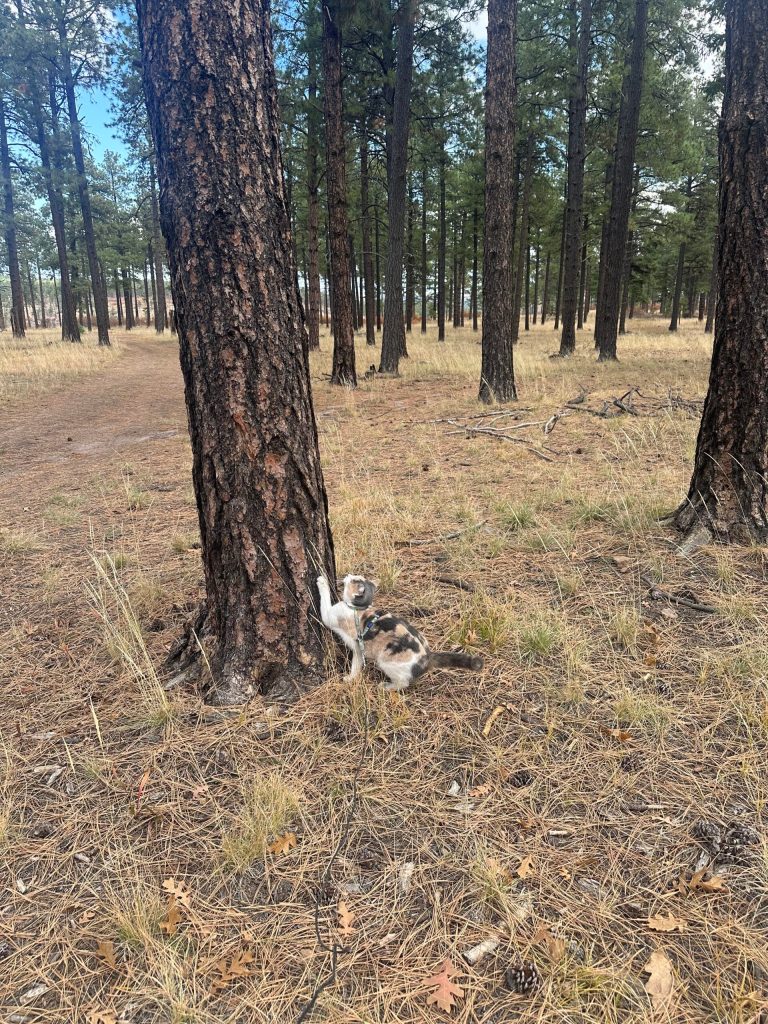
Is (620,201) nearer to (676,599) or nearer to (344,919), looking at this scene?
(676,599)

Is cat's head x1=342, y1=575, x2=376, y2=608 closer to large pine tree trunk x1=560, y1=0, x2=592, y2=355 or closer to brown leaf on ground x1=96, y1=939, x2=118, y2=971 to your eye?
brown leaf on ground x1=96, y1=939, x2=118, y2=971

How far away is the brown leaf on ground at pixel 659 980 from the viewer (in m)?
1.29

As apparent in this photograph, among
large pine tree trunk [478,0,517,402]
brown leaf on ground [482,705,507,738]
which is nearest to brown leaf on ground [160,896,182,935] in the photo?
brown leaf on ground [482,705,507,738]

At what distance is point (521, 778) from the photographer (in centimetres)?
198

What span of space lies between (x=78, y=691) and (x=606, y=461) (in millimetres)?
4807

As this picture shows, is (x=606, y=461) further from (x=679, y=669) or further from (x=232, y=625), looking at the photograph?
(x=232, y=625)

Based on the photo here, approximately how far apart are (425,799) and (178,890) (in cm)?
80

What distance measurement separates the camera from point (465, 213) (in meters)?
28.8

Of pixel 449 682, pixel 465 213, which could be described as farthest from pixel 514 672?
pixel 465 213

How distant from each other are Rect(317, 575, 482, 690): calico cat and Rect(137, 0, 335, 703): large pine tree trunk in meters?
0.16

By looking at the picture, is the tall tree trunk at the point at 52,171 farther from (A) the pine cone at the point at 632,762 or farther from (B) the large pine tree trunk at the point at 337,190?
(A) the pine cone at the point at 632,762

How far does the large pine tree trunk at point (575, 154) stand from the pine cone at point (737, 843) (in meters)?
15.7

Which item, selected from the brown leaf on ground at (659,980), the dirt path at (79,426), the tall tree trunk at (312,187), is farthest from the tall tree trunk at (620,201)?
the brown leaf on ground at (659,980)

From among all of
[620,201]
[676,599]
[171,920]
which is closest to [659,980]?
[171,920]
